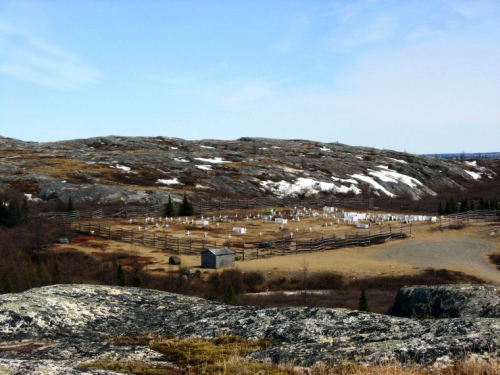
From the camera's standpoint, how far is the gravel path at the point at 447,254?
38875 mm

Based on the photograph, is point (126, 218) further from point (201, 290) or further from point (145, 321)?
point (145, 321)

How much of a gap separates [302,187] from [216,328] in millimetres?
86536

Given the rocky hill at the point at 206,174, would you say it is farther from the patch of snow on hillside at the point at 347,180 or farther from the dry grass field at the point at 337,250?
the dry grass field at the point at 337,250

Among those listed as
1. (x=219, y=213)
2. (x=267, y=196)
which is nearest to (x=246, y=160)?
(x=267, y=196)

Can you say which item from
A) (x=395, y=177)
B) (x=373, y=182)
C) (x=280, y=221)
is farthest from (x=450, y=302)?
(x=395, y=177)

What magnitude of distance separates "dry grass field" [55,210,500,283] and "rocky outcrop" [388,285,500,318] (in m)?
28.0

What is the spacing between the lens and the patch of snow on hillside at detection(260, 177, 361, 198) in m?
89.2

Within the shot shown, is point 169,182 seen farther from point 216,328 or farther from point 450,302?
point 216,328

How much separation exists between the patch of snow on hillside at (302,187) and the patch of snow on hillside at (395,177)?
41.9 ft

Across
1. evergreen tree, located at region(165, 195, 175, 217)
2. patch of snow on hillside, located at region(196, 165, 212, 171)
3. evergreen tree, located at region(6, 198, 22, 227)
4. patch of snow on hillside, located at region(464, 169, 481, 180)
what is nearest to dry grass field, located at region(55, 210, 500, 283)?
evergreen tree, located at region(165, 195, 175, 217)

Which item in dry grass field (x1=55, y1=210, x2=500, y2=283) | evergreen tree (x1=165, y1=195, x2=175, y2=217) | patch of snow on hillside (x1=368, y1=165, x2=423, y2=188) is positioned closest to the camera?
dry grass field (x1=55, y1=210, x2=500, y2=283)

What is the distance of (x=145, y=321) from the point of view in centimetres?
621

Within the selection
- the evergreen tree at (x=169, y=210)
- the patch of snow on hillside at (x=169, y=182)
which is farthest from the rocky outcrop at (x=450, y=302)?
the patch of snow on hillside at (x=169, y=182)

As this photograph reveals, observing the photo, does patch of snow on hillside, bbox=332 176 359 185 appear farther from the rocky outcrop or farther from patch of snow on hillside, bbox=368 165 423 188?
the rocky outcrop
